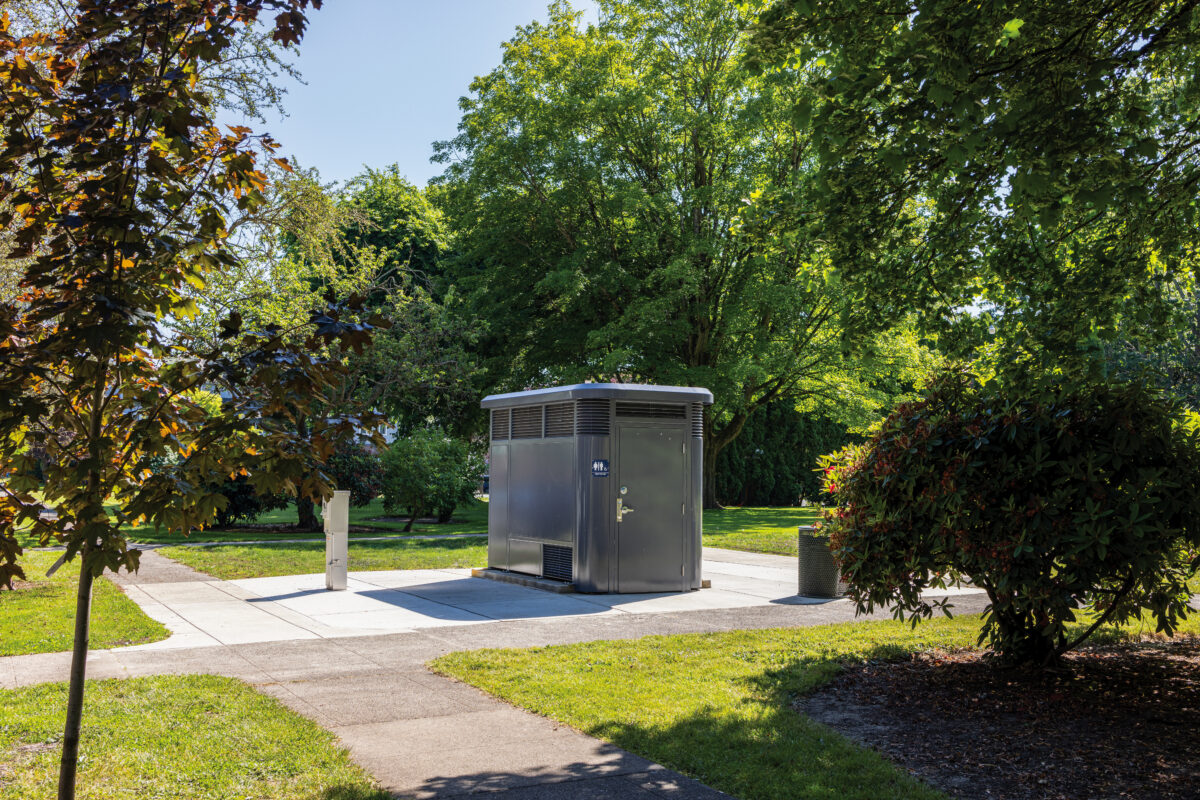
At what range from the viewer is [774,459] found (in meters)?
38.0

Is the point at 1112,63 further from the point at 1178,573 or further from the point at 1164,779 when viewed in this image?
the point at 1164,779

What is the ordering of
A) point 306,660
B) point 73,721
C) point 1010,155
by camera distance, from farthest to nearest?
point 306,660 < point 1010,155 < point 73,721

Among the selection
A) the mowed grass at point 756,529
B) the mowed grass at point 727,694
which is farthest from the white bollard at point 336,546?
the mowed grass at point 756,529

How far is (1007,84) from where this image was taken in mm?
6355

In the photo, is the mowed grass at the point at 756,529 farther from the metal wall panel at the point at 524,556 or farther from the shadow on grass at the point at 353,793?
the shadow on grass at the point at 353,793

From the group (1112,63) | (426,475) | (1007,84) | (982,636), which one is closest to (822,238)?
(1007,84)

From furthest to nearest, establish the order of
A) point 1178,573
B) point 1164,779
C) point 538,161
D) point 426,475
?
point 538,161
point 426,475
point 1178,573
point 1164,779

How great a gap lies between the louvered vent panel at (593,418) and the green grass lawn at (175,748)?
6159mm

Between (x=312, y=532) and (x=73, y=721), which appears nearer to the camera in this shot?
(x=73, y=721)

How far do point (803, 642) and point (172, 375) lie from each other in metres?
6.70

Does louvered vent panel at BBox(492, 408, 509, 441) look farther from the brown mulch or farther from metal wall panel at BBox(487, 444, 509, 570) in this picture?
the brown mulch

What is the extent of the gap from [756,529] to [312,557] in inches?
Result: 453

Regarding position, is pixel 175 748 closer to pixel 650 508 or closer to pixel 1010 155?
pixel 1010 155

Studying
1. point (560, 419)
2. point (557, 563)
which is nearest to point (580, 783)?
point (557, 563)
